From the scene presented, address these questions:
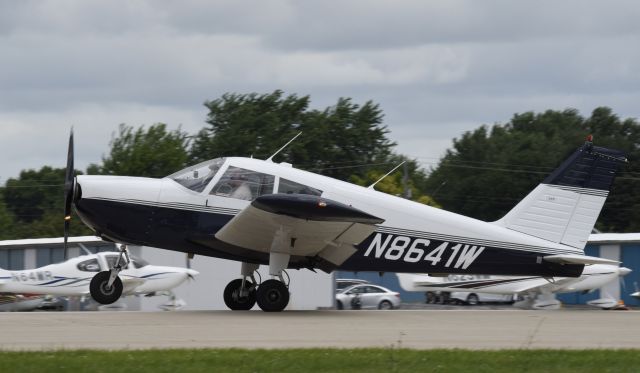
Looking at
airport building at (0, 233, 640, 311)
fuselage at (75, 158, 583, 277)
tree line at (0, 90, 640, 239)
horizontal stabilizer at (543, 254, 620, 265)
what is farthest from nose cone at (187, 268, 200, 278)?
tree line at (0, 90, 640, 239)

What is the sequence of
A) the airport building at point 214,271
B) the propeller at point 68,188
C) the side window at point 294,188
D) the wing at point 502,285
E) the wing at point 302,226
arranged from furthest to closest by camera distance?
the airport building at point 214,271
the wing at point 502,285
the side window at point 294,188
the propeller at point 68,188
the wing at point 302,226

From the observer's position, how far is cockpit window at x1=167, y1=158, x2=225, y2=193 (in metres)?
15.6

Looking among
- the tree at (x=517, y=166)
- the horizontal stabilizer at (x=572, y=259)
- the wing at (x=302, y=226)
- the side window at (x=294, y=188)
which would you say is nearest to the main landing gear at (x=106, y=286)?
the wing at (x=302, y=226)

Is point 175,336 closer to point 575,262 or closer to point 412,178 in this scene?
point 575,262

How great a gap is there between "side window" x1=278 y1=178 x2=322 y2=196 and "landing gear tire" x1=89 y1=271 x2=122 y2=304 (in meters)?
2.92

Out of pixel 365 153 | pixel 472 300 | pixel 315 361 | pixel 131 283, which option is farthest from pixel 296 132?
pixel 315 361

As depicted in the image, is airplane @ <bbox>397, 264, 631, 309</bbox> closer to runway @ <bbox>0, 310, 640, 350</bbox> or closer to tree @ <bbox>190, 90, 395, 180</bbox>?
runway @ <bbox>0, 310, 640, 350</bbox>

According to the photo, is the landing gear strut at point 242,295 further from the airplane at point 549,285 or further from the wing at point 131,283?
the airplane at point 549,285

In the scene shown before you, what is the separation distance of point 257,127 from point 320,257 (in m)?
50.0

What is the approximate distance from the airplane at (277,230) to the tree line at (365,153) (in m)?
37.0

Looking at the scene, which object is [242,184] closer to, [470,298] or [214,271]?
[214,271]

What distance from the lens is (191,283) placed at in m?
25.8

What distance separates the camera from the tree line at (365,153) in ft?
199

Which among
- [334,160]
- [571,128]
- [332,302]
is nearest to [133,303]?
[332,302]
